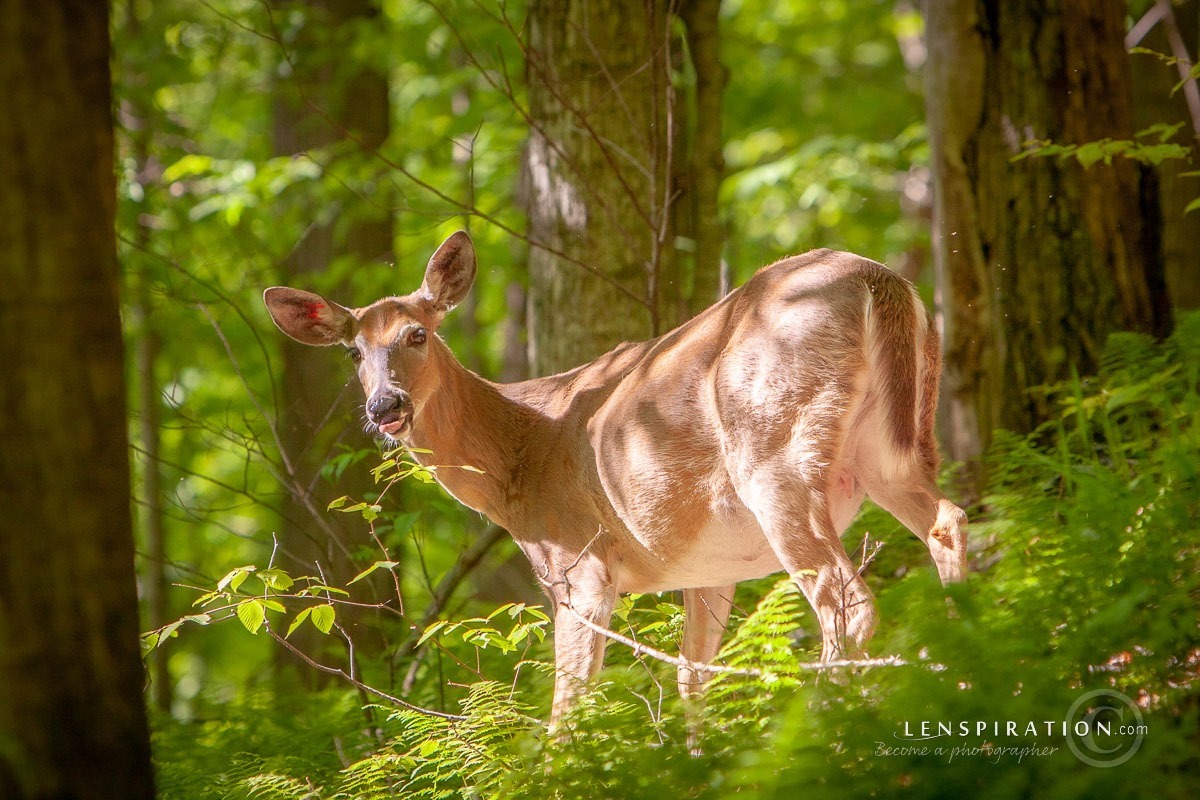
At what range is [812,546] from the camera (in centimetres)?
488

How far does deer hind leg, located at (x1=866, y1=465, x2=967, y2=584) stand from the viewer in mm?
4898

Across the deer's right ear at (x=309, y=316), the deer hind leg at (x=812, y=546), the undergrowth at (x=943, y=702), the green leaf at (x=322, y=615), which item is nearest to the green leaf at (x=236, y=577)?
the green leaf at (x=322, y=615)

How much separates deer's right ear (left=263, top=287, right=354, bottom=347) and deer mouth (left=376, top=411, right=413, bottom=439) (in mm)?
827

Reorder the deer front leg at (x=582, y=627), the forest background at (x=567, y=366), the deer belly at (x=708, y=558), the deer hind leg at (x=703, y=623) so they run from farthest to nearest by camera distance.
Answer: the deer hind leg at (x=703, y=623), the deer front leg at (x=582, y=627), the deer belly at (x=708, y=558), the forest background at (x=567, y=366)

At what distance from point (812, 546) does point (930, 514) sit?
2.30ft

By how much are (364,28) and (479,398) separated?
17.0 feet

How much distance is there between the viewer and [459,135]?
1090 cm

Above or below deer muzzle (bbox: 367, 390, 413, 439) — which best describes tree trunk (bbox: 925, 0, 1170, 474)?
above

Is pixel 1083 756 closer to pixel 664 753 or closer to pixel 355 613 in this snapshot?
pixel 664 753

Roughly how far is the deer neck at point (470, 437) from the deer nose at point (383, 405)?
40cm

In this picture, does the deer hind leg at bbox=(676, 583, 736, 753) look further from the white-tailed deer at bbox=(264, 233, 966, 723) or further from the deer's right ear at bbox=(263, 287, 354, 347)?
the deer's right ear at bbox=(263, 287, 354, 347)

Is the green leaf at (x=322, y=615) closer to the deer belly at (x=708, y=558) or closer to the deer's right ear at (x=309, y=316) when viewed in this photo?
the deer belly at (x=708, y=558)

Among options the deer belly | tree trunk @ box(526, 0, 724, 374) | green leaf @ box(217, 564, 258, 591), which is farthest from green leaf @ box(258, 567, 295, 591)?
tree trunk @ box(526, 0, 724, 374)

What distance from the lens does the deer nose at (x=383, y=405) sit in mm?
5520
